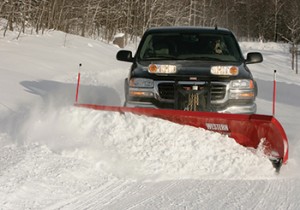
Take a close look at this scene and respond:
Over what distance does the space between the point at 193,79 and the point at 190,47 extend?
1094 millimetres

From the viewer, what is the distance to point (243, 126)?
432 centimetres

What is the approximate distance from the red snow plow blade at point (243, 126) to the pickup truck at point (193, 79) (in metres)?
0.41

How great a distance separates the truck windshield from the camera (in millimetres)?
5570

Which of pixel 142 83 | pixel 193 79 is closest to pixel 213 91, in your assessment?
pixel 193 79

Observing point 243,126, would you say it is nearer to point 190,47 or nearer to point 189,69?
point 189,69

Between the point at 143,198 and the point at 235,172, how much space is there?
113cm

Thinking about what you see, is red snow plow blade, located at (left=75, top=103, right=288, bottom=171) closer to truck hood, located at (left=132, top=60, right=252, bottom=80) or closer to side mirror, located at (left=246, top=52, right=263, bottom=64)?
truck hood, located at (left=132, top=60, right=252, bottom=80)

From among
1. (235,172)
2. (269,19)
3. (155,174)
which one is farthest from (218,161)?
(269,19)

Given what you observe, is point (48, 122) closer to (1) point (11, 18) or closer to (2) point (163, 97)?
(2) point (163, 97)

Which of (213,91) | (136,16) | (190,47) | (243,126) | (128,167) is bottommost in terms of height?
(128,167)

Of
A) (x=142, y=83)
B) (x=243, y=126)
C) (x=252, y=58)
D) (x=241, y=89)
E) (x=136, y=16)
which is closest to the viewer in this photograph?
(x=243, y=126)

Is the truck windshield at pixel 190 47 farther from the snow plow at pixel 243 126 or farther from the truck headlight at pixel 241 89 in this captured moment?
the snow plow at pixel 243 126

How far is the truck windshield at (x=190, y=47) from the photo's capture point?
557cm

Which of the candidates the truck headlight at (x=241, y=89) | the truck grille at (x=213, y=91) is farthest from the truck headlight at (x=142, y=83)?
the truck headlight at (x=241, y=89)
